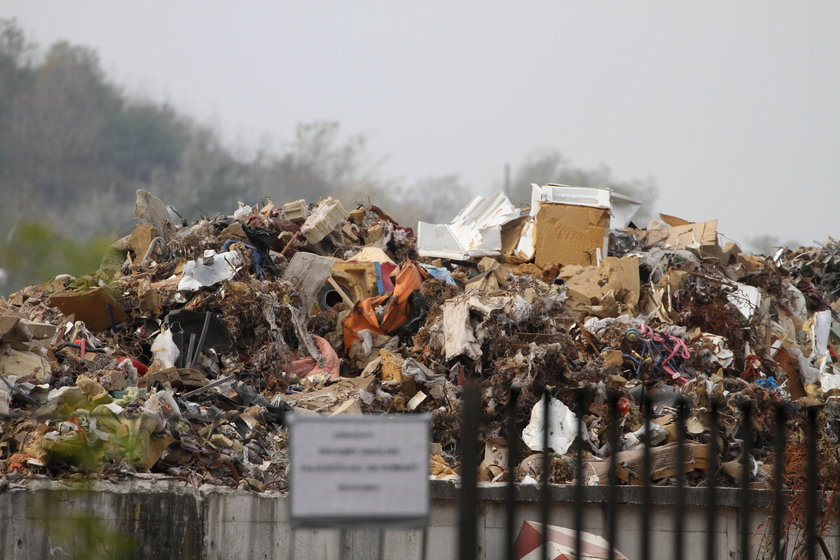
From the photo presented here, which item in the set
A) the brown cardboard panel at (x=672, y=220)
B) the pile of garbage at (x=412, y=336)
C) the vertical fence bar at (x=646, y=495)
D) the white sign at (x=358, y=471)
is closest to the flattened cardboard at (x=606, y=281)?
the pile of garbage at (x=412, y=336)

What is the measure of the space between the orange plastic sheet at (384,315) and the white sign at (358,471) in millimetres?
8623

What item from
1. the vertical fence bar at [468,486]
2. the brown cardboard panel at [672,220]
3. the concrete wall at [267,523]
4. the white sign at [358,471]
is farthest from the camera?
the brown cardboard panel at [672,220]

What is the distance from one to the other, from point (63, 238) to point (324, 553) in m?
5.02

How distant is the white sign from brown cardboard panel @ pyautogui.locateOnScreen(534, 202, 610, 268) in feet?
34.3

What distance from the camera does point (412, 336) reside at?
11031mm

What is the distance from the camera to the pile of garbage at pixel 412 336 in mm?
8109

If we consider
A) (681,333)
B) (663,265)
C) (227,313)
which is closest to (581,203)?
(663,265)

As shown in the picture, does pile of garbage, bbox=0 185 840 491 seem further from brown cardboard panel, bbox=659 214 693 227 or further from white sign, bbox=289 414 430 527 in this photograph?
white sign, bbox=289 414 430 527

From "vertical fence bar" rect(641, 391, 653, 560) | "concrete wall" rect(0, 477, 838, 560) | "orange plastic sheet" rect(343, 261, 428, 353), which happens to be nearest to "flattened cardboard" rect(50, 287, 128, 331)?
"orange plastic sheet" rect(343, 261, 428, 353)

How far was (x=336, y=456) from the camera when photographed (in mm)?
2717

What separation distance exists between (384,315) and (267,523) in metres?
4.57

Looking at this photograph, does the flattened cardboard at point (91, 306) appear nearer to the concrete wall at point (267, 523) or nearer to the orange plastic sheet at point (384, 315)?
the orange plastic sheet at point (384, 315)

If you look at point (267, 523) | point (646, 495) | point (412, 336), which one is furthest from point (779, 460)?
point (412, 336)

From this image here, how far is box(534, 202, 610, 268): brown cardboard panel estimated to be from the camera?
13.2 metres
